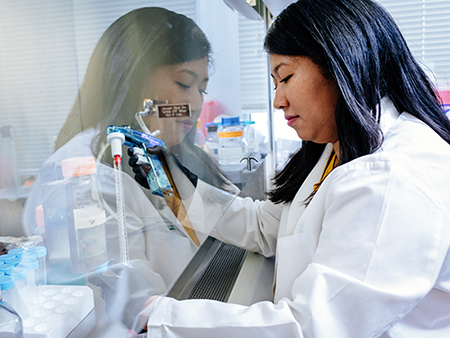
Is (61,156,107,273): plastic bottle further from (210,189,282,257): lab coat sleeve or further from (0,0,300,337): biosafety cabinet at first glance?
(210,189,282,257): lab coat sleeve

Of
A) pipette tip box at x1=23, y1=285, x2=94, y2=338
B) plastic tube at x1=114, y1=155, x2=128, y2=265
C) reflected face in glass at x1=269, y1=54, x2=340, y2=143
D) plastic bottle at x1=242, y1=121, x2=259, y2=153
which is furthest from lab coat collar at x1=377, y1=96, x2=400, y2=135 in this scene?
plastic bottle at x1=242, y1=121, x2=259, y2=153

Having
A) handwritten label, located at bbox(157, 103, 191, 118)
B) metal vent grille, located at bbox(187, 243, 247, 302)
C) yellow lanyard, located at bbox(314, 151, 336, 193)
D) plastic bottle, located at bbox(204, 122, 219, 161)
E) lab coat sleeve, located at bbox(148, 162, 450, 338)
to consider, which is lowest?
metal vent grille, located at bbox(187, 243, 247, 302)

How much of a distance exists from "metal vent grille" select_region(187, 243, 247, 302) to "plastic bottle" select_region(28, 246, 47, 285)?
40 cm

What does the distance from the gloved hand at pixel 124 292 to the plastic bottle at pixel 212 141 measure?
809mm

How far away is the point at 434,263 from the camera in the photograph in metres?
0.69

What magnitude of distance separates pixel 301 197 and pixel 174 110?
1.70ft

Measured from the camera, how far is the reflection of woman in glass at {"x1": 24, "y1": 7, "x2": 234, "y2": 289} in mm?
620

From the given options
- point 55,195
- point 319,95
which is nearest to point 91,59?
point 55,195

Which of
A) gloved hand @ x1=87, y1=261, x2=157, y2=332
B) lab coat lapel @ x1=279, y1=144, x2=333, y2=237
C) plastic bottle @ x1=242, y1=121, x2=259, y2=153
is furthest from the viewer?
plastic bottle @ x1=242, y1=121, x2=259, y2=153

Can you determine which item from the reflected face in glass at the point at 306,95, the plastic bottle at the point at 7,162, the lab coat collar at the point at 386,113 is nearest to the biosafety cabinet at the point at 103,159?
the plastic bottle at the point at 7,162

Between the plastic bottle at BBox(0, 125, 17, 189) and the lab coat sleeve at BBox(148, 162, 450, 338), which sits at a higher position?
the plastic bottle at BBox(0, 125, 17, 189)

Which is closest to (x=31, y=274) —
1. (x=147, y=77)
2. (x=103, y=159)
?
(x=103, y=159)

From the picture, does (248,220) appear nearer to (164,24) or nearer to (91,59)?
(164,24)

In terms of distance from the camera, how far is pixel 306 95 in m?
0.97
